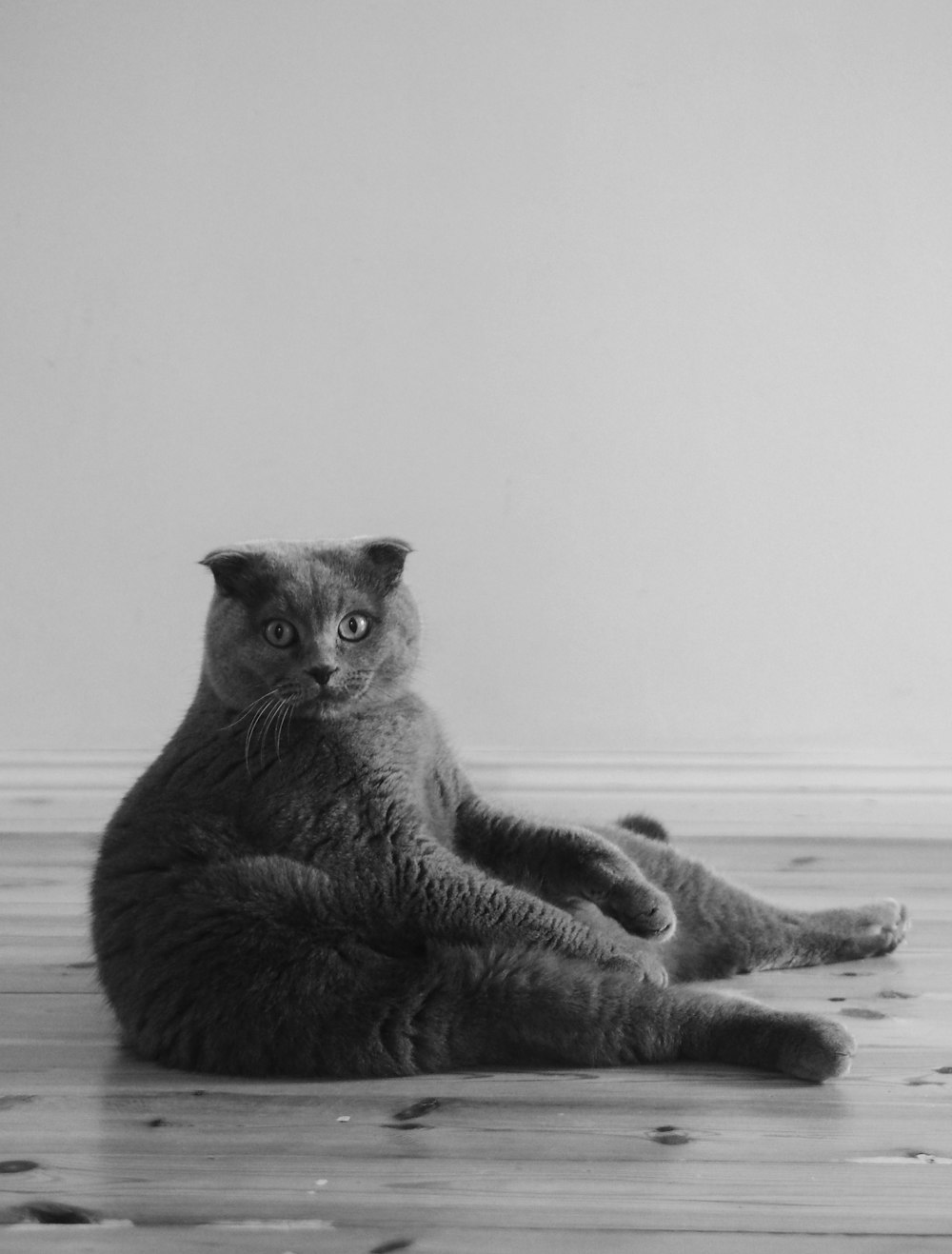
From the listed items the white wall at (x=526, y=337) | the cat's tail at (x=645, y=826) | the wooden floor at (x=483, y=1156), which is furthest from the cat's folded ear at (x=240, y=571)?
the white wall at (x=526, y=337)

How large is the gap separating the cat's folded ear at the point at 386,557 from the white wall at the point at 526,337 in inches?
44.1

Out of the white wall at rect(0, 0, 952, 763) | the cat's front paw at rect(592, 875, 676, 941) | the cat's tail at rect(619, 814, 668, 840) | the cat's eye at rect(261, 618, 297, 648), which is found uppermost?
the white wall at rect(0, 0, 952, 763)

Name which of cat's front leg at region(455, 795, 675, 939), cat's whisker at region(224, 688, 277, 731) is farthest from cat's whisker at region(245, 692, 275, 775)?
cat's front leg at region(455, 795, 675, 939)

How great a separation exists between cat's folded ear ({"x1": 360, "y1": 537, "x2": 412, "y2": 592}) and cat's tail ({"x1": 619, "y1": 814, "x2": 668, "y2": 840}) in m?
0.57

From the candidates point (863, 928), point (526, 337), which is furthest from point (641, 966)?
point (526, 337)

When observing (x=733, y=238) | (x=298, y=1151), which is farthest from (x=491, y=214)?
(x=298, y=1151)

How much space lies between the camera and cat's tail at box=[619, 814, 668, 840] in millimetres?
1888

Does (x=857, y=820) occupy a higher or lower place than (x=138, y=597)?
lower

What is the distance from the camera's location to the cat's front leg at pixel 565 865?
1.52 meters

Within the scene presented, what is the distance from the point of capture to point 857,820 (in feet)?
Result: 8.73

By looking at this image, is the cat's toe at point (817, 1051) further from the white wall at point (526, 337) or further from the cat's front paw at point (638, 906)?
the white wall at point (526, 337)

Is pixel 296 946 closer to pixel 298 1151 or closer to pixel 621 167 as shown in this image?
pixel 298 1151

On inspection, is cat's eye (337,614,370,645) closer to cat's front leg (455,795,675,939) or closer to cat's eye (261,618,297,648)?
cat's eye (261,618,297,648)

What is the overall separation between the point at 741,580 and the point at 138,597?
113 cm
